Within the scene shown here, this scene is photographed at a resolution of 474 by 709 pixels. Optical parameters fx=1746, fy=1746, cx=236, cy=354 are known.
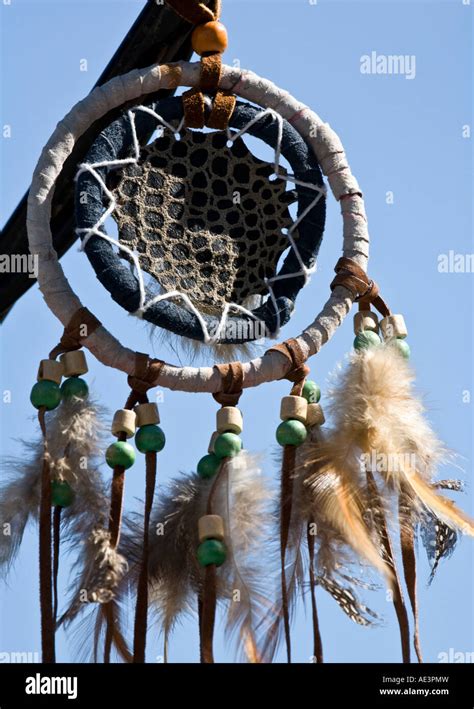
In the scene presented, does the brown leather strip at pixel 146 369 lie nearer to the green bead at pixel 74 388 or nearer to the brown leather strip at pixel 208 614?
the green bead at pixel 74 388

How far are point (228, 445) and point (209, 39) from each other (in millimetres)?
813

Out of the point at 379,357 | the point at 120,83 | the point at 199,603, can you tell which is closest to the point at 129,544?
the point at 199,603

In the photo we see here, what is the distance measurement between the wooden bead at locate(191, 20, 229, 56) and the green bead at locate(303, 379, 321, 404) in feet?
2.26

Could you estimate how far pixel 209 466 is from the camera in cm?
338

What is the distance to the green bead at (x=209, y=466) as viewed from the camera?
133 inches

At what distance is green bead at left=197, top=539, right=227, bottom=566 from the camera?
3234 mm

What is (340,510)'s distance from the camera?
327cm

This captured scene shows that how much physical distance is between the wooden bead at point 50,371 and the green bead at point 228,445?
1.09ft

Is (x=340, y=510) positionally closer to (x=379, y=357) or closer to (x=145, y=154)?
(x=379, y=357)

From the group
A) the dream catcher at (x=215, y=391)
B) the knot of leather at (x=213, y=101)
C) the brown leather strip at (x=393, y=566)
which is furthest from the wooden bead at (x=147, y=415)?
the knot of leather at (x=213, y=101)

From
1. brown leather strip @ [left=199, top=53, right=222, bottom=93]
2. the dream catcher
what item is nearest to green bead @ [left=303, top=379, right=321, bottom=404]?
the dream catcher

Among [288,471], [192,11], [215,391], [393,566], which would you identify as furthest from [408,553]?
[192,11]

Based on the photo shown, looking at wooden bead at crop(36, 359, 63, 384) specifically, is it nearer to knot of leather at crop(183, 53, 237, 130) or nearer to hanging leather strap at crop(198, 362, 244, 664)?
hanging leather strap at crop(198, 362, 244, 664)
